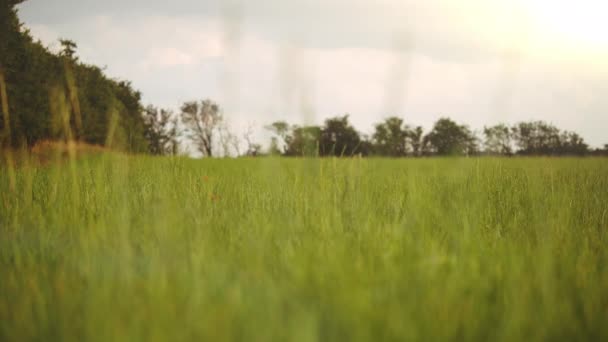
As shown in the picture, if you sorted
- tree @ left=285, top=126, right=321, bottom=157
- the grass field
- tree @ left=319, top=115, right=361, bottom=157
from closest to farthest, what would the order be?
1. the grass field
2. tree @ left=285, top=126, right=321, bottom=157
3. tree @ left=319, top=115, right=361, bottom=157

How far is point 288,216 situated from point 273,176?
0.93m

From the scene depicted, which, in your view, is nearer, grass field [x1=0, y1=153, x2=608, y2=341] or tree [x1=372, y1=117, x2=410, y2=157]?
grass field [x1=0, y1=153, x2=608, y2=341]

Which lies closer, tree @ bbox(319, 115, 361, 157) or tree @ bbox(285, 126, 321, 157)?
tree @ bbox(285, 126, 321, 157)

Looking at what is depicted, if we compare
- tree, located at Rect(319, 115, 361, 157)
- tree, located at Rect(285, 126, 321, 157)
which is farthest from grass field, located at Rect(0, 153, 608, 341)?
tree, located at Rect(319, 115, 361, 157)

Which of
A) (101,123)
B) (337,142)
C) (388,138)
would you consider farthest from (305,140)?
(101,123)

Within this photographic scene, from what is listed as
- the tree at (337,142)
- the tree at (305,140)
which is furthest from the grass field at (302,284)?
the tree at (337,142)

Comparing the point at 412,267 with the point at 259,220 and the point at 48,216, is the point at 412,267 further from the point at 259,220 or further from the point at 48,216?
the point at 48,216

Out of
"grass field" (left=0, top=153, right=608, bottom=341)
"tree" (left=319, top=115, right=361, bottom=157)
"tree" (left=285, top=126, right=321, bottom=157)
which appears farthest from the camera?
"tree" (left=319, top=115, right=361, bottom=157)

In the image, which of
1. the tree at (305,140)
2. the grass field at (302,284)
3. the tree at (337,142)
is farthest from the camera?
the tree at (337,142)

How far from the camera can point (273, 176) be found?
3297mm

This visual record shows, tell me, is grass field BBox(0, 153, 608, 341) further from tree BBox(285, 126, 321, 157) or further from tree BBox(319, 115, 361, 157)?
tree BBox(319, 115, 361, 157)

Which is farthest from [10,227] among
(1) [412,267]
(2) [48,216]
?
(1) [412,267]

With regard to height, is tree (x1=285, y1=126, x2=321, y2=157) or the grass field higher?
tree (x1=285, y1=126, x2=321, y2=157)

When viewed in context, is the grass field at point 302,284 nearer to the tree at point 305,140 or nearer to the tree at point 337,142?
the tree at point 305,140
